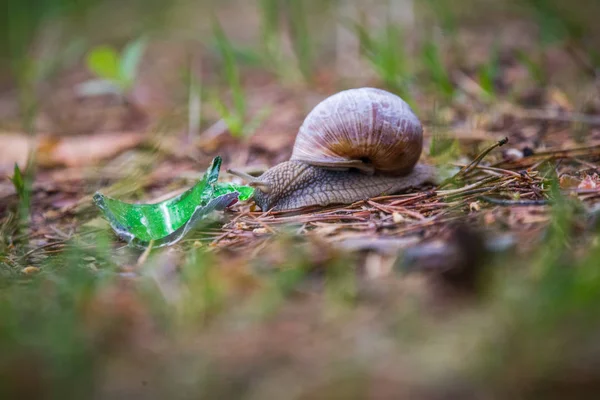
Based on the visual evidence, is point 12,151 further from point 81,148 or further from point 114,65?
point 114,65

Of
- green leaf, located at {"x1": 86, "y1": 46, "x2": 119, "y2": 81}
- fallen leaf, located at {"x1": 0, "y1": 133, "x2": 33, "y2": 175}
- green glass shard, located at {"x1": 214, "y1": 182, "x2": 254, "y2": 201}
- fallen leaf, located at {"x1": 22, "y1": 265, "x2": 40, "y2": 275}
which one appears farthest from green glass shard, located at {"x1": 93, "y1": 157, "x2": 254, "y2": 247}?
green leaf, located at {"x1": 86, "y1": 46, "x2": 119, "y2": 81}

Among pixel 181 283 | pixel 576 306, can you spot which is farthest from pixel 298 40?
pixel 576 306

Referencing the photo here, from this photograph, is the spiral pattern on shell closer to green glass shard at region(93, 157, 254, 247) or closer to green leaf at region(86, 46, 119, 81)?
green glass shard at region(93, 157, 254, 247)

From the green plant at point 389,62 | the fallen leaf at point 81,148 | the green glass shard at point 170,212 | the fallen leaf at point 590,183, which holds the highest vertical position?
the green plant at point 389,62

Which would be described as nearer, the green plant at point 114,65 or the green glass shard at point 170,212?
the green glass shard at point 170,212

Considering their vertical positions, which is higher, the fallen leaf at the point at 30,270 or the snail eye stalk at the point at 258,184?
the snail eye stalk at the point at 258,184

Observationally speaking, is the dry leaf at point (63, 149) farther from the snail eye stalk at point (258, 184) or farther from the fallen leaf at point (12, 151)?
the snail eye stalk at point (258, 184)

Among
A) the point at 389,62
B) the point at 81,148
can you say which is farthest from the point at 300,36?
the point at 81,148

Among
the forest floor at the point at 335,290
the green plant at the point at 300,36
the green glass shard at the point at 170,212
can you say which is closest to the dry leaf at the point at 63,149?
the forest floor at the point at 335,290
